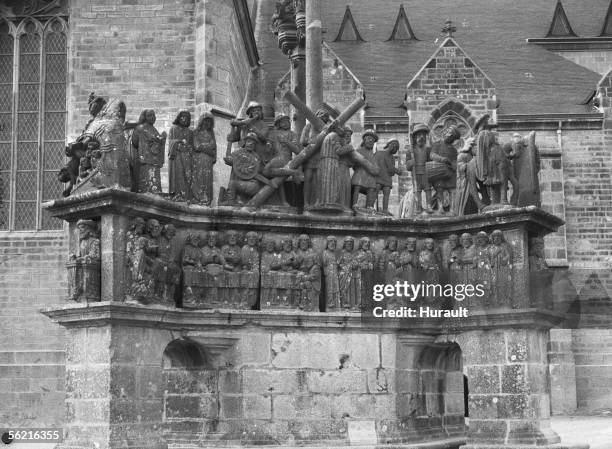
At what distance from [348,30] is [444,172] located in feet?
60.6

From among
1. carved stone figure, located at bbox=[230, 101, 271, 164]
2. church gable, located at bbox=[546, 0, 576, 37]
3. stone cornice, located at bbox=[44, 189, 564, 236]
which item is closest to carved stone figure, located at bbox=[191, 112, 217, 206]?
stone cornice, located at bbox=[44, 189, 564, 236]

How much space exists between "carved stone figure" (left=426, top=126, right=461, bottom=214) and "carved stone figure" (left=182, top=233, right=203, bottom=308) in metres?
3.15

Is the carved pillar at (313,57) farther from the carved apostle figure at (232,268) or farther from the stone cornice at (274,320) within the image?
the stone cornice at (274,320)

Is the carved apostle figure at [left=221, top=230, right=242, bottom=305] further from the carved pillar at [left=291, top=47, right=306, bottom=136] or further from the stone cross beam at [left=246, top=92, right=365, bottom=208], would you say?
the carved pillar at [left=291, top=47, right=306, bottom=136]

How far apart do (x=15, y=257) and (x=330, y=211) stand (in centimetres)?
908

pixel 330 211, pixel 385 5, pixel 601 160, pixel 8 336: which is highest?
pixel 385 5

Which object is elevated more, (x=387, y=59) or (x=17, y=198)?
(x=387, y=59)

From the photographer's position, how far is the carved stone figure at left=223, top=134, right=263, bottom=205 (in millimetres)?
11656

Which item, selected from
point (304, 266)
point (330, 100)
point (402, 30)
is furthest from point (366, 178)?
point (402, 30)

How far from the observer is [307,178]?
472 inches

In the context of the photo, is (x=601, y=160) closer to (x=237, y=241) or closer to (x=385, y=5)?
(x=385, y=5)

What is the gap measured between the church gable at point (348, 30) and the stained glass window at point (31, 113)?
1203 cm

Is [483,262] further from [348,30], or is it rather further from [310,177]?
[348,30]

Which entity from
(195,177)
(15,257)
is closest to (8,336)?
(15,257)
